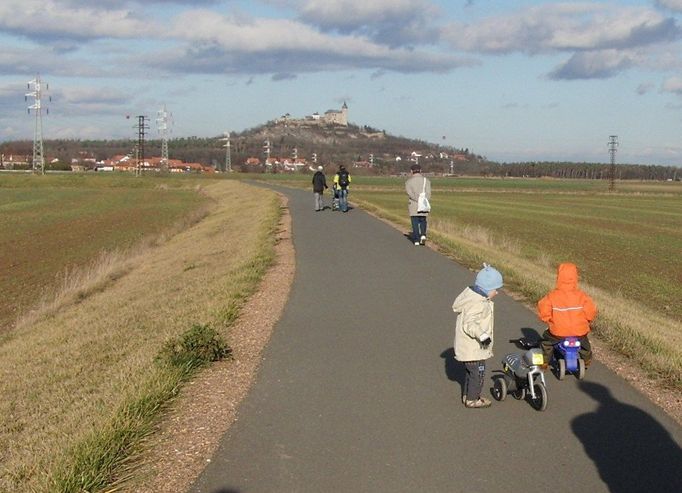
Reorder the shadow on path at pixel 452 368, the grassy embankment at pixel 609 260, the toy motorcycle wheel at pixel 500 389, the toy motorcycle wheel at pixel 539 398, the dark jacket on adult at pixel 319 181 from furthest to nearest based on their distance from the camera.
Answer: the dark jacket on adult at pixel 319 181
the grassy embankment at pixel 609 260
the shadow on path at pixel 452 368
the toy motorcycle wheel at pixel 500 389
the toy motorcycle wheel at pixel 539 398

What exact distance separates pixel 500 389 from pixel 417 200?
11.5 meters

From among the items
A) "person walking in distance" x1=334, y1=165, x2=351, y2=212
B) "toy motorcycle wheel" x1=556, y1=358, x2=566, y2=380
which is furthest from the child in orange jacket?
"person walking in distance" x1=334, y1=165, x2=351, y2=212

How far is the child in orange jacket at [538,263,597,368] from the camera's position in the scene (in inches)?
274

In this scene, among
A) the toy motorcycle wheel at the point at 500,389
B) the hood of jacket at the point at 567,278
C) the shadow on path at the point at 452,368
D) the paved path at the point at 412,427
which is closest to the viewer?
the paved path at the point at 412,427

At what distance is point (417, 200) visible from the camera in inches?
693

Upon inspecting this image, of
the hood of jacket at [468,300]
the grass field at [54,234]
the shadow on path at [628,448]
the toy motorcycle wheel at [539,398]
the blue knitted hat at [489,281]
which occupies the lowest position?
the grass field at [54,234]

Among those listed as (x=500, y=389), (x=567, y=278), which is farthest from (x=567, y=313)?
(x=500, y=389)

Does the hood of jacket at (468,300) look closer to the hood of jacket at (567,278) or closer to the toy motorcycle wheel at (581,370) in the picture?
the hood of jacket at (567,278)

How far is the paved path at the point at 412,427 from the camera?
4.61 m

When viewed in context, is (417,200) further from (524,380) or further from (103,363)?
(524,380)

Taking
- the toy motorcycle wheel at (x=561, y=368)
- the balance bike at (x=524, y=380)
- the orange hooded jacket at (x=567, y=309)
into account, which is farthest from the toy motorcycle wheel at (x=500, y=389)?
the orange hooded jacket at (x=567, y=309)

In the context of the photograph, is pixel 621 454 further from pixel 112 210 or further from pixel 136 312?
pixel 112 210

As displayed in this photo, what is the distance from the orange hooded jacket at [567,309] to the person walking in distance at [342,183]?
1983 centimetres

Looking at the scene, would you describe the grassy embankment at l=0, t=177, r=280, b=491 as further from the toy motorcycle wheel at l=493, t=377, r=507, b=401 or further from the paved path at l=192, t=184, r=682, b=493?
the toy motorcycle wheel at l=493, t=377, r=507, b=401
